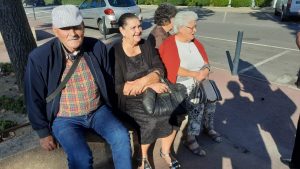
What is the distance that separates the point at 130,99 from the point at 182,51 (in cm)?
89

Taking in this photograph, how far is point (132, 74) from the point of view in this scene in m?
3.32

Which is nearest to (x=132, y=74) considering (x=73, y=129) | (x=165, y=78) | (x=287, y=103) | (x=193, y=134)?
(x=165, y=78)

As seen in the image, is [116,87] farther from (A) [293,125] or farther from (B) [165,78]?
(A) [293,125]

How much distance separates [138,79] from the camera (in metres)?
3.27

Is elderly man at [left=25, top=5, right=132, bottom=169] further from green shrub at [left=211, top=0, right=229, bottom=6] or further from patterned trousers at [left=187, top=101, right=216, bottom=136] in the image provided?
green shrub at [left=211, top=0, right=229, bottom=6]

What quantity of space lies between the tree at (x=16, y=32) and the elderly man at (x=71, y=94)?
1.86m

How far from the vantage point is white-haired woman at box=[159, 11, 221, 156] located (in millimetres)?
3514

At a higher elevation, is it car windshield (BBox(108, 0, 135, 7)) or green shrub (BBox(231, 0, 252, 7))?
car windshield (BBox(108, 0, 135, 7))

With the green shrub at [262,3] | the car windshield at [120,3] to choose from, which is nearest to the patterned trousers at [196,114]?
the car windshield at [120,3]

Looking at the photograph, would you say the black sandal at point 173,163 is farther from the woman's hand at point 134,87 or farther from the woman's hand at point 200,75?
the woman's hand at point 200,75

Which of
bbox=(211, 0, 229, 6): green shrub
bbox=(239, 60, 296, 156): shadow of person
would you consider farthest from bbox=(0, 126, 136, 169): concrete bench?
bbox=(211, 0, 229, 6): green shrub

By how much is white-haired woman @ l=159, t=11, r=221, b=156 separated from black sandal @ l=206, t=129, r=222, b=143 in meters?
0.37

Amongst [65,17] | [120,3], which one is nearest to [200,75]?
[65,17]

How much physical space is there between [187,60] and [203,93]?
1.47 ft
